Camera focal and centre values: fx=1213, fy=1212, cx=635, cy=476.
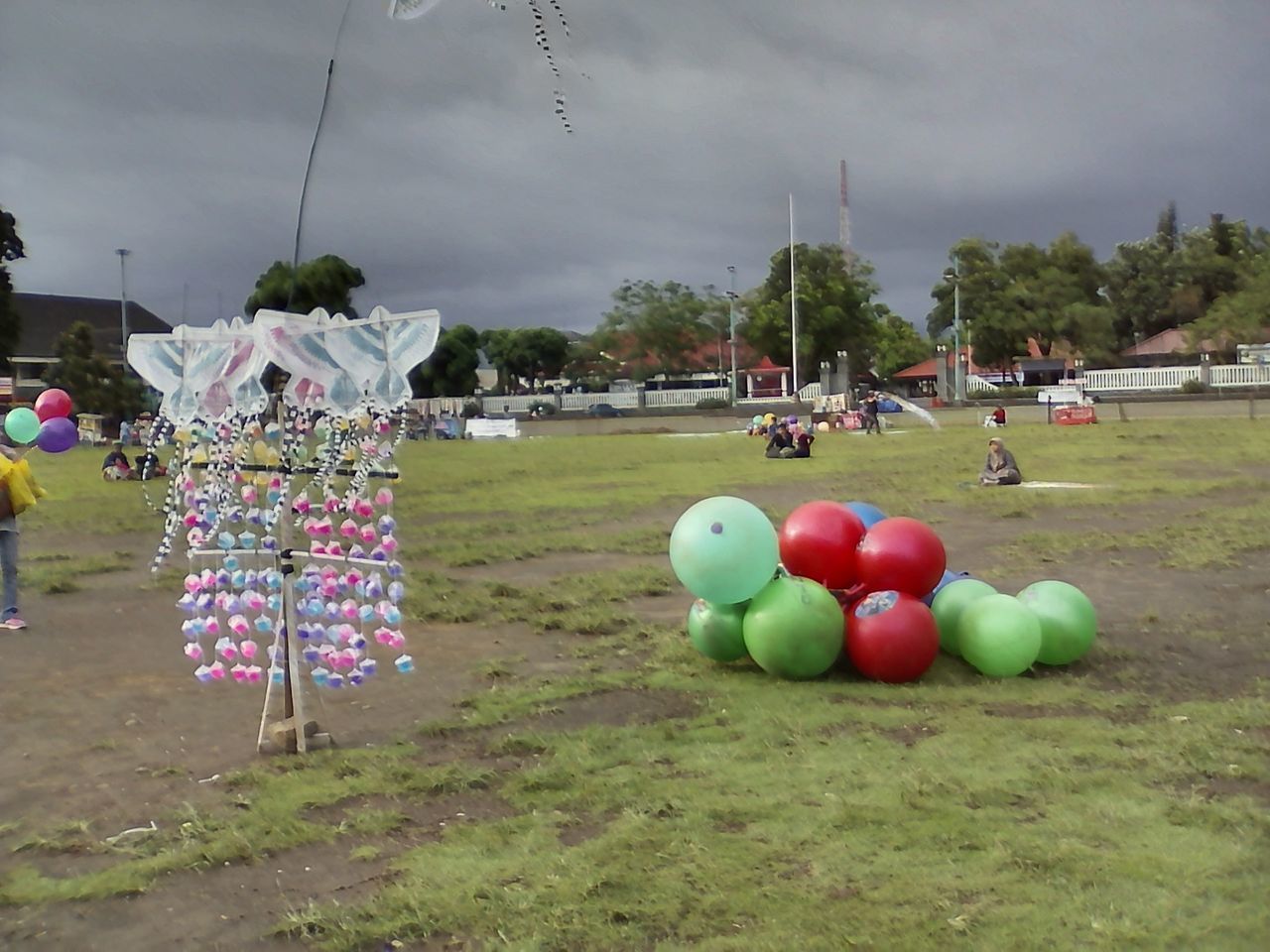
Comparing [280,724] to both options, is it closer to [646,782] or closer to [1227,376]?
[646,782]

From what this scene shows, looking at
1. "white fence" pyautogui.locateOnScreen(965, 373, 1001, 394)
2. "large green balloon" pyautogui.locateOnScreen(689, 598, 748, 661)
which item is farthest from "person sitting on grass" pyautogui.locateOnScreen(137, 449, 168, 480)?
"white fence" pyautogui.locateOnScreen(965, 373, 1001, 394)

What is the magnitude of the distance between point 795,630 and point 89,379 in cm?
5881

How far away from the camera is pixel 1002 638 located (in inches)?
291

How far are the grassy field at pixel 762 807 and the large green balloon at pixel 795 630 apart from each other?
0.45ft

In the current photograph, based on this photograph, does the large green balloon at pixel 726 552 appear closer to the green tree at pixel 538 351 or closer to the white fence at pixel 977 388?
the white fence at pixel 977 388

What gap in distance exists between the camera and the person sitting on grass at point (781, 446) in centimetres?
2986

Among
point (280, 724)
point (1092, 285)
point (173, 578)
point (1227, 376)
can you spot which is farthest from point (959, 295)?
point (280, 724)

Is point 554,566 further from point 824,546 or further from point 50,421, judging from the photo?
point 50,421

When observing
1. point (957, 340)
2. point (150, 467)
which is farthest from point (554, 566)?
point (957, 340)

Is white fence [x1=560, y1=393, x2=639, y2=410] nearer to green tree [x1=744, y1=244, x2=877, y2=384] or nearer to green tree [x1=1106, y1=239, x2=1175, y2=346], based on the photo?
green tree [x1=744, y1=244, x2=877, y2=384]

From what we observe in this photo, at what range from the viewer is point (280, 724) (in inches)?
248

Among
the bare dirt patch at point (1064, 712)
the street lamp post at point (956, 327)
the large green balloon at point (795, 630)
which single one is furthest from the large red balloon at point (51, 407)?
the street lamp post at point (956, 327)

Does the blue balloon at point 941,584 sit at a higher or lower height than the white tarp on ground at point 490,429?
lower

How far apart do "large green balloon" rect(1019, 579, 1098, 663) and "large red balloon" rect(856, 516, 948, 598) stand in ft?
2.31
